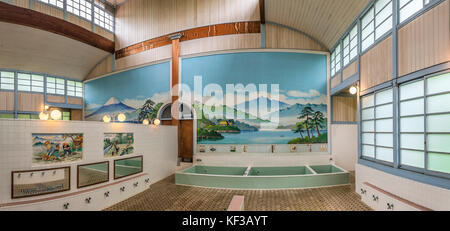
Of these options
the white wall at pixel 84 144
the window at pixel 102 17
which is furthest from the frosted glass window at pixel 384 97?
the window at pixel 102 17

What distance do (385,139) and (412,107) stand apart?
3.84 ft

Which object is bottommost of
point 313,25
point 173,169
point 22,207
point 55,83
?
point 173,169

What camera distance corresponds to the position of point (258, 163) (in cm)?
870

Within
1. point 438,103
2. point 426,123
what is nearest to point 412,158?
point 426,123

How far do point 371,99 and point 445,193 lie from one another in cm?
297

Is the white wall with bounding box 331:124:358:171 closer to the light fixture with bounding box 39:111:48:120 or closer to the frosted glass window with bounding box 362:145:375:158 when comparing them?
the frosted glass window with bounding box 362:145:375:158

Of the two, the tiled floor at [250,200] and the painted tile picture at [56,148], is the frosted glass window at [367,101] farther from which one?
the painted tile picture at [56,148]

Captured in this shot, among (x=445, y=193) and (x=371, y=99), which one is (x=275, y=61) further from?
(x=445, y=193)

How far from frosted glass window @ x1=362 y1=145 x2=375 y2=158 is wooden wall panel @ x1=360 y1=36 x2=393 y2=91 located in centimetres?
179

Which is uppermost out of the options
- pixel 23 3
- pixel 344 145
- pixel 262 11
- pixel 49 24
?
pixel 23 3

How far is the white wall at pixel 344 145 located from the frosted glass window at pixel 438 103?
5330mm

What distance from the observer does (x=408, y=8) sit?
13.9 ft

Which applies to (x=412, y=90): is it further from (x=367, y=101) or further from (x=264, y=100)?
(x=264, y=100)

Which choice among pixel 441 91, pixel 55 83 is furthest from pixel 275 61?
pixel 55 83
